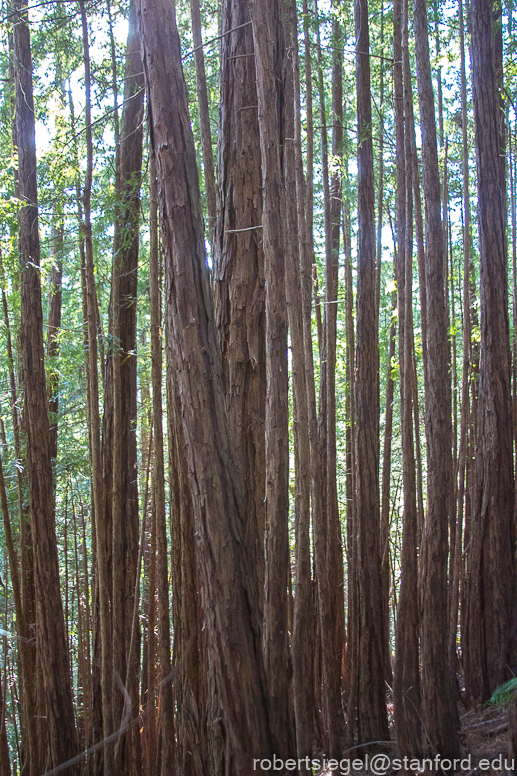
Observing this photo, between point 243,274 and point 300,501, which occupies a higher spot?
point 243,274

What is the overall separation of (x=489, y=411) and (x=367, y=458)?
1274 millimetres

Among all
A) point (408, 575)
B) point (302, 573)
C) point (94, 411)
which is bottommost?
point (408, 575)

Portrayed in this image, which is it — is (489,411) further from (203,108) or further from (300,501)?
(203,108)

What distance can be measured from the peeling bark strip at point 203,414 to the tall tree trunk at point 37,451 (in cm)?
323

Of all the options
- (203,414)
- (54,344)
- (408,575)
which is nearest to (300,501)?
(203,414)

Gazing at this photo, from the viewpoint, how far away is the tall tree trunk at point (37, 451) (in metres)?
5.53

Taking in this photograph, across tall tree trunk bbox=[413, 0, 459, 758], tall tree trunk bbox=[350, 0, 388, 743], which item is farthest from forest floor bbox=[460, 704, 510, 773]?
Result: tall tree trunk bbox=[350, 0, 388, 743]

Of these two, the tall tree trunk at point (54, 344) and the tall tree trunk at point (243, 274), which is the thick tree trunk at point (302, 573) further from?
the tall tree trunk at point (54, 344)

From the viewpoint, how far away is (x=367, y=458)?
6.02 meters

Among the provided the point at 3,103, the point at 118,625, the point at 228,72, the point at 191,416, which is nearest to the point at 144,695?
the point at 118,625

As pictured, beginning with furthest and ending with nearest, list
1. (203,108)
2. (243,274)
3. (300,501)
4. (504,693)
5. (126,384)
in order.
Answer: (126,384)
(504,693)
(203,108)
(243,274)
(300,501)

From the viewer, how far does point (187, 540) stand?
3.88 metres

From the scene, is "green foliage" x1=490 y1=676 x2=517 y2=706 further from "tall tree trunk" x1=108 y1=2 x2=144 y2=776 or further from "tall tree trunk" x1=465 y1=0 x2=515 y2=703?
"tall tree trunk" x1=108 y1=2 x2=144 y2=776

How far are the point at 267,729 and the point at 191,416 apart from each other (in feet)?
4.95
